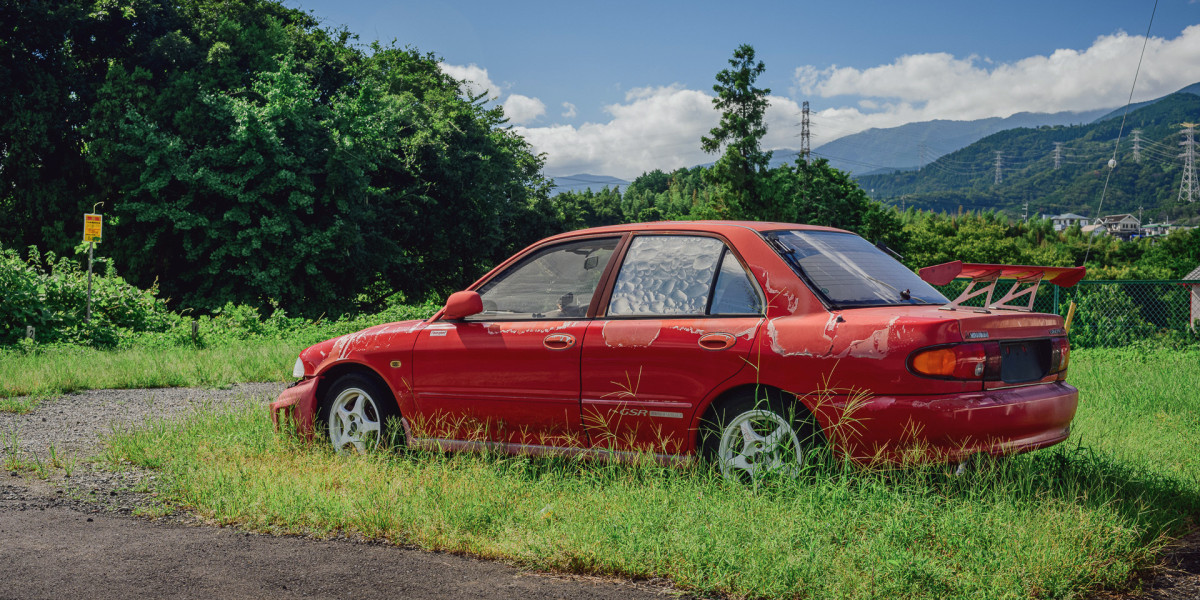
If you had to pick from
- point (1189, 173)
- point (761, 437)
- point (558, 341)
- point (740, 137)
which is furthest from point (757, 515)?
point (1189, 173)

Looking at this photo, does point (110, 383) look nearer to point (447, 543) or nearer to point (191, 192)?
point (447, 543)

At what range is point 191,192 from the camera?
1330 inches

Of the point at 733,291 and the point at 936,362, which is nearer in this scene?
the point at 936,362

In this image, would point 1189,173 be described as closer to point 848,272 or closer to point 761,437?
point 848,272

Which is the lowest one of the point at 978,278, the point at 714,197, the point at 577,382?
the point at 577,382

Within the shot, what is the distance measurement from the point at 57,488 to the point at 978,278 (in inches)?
227

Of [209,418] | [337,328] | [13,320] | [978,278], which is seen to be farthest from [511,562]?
[337,328]

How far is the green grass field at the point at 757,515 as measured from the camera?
3494 mm

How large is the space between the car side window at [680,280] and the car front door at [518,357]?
0.22 metres

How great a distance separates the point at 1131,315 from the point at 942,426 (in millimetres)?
15328

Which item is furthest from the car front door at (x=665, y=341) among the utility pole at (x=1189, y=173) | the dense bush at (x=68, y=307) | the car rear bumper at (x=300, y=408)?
the utility pole at (x=1189, y=173)

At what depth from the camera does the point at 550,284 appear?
5.33 m

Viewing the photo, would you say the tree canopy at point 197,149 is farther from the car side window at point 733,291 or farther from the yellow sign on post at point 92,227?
the car side window at point 733,291

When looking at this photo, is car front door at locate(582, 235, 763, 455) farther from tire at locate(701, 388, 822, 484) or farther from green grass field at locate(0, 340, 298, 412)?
green grass field at locate(0, 340, 298, 412)
